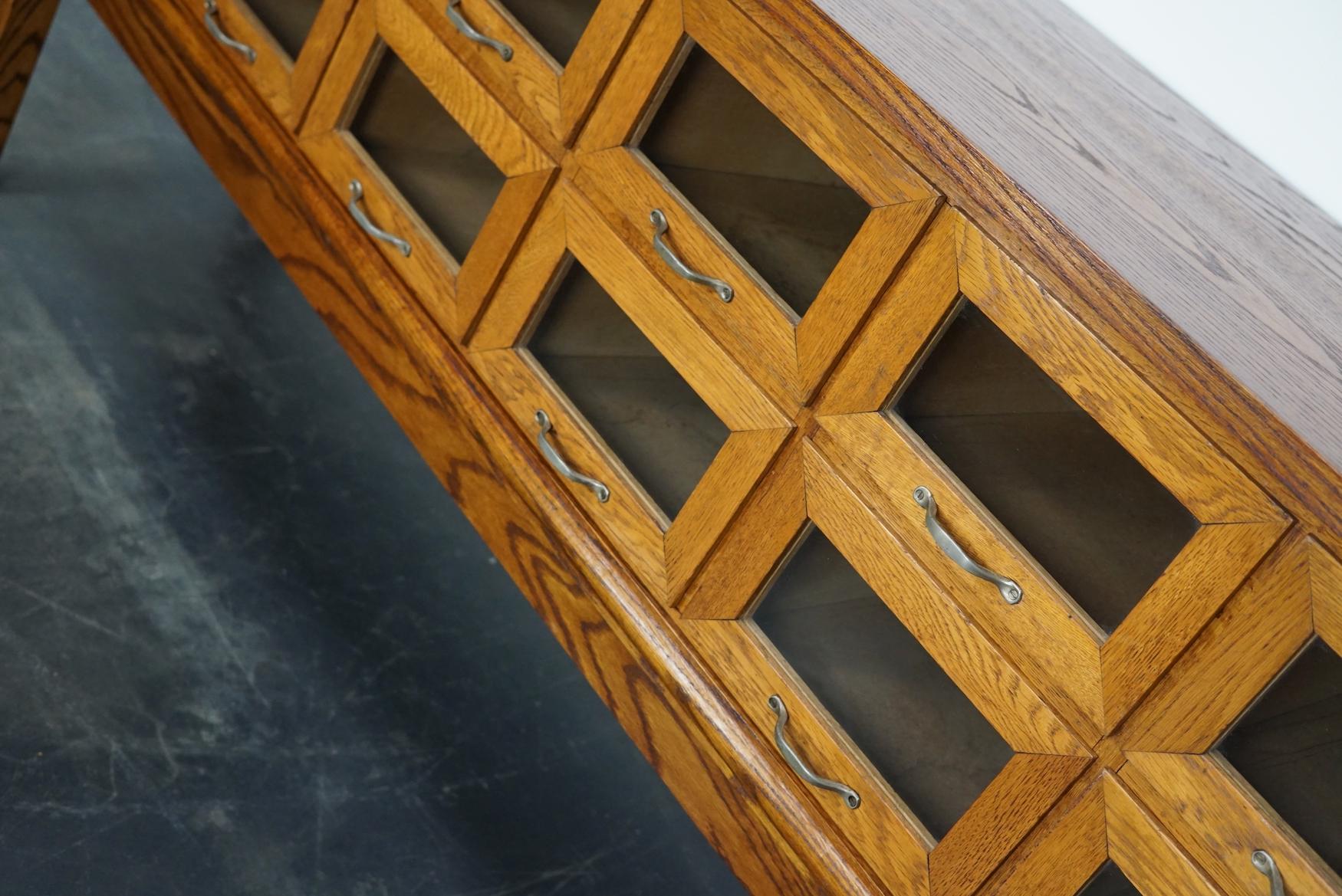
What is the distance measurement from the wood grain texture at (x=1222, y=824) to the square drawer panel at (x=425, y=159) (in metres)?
0.61

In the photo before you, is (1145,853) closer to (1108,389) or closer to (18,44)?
(1108,389)

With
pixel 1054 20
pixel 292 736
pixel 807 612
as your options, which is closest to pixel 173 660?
pixel 292 736

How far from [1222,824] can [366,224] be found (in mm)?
835

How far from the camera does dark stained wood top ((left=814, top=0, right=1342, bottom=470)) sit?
27.7 inches

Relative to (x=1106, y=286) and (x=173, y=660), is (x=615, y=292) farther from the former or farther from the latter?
(x=173, y=660)

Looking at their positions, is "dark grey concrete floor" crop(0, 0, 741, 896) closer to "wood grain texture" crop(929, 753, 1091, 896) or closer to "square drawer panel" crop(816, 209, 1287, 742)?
"wood grain texture" crop(929, 753, 1091, 896)

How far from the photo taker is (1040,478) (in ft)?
2.55

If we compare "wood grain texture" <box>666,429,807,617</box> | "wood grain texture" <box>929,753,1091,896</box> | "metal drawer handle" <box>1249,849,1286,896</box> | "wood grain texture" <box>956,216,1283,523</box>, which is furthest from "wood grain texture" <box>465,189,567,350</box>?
"metal drawer handle" <box>1249,849,1286,896</box>

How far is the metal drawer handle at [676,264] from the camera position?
904 mm

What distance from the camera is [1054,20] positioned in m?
1.32

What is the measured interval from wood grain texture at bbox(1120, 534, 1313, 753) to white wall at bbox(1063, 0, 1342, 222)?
722 millimetres

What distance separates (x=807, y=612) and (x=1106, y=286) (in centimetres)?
32

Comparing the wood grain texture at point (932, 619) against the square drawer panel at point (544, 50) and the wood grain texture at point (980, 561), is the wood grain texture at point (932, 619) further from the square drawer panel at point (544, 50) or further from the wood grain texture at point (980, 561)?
the square drawer panel at point (544, 50)

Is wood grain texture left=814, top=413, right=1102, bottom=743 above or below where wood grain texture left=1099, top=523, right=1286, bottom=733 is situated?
below
